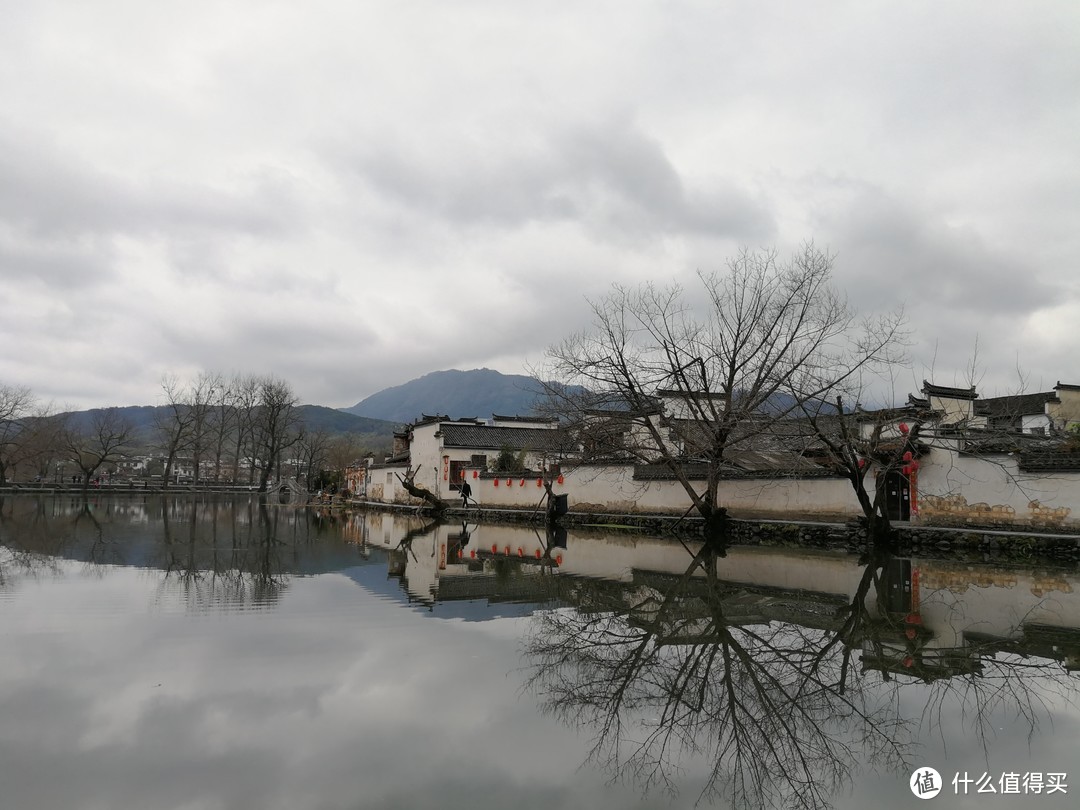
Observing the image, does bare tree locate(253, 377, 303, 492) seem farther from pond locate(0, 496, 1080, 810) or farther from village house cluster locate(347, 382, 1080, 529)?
pond locate(0, 496, 1080, 810)

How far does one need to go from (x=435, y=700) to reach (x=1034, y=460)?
13.9 meters

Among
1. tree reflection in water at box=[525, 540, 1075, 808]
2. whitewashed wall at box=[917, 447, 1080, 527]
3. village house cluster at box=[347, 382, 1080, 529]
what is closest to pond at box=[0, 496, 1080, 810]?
tree reflection in water at box=[525, 540, 1075, 808]

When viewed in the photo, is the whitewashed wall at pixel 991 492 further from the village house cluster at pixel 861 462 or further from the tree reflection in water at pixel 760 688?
the tree reflection in water at pixel 760 688

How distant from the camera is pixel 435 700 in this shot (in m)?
4.94

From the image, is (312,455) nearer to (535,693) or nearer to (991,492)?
(991,492)

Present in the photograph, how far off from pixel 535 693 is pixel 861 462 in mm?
13364

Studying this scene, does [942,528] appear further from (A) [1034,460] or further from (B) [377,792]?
(B) [377,792]

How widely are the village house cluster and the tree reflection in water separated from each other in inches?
316

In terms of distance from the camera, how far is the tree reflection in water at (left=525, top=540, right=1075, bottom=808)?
4.01 m

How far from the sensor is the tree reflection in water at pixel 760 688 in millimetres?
4012

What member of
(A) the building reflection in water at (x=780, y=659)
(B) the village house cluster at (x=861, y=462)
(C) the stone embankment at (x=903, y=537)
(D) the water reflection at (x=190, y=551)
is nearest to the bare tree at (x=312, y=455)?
(B) the village house cluster at (x=861, y=462)

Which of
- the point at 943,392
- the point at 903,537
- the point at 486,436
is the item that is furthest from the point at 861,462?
the point at 486,436

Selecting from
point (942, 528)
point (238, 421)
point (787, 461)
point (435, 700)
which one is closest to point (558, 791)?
point (435, 700)

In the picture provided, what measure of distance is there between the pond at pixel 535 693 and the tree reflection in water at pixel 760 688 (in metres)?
0.02
